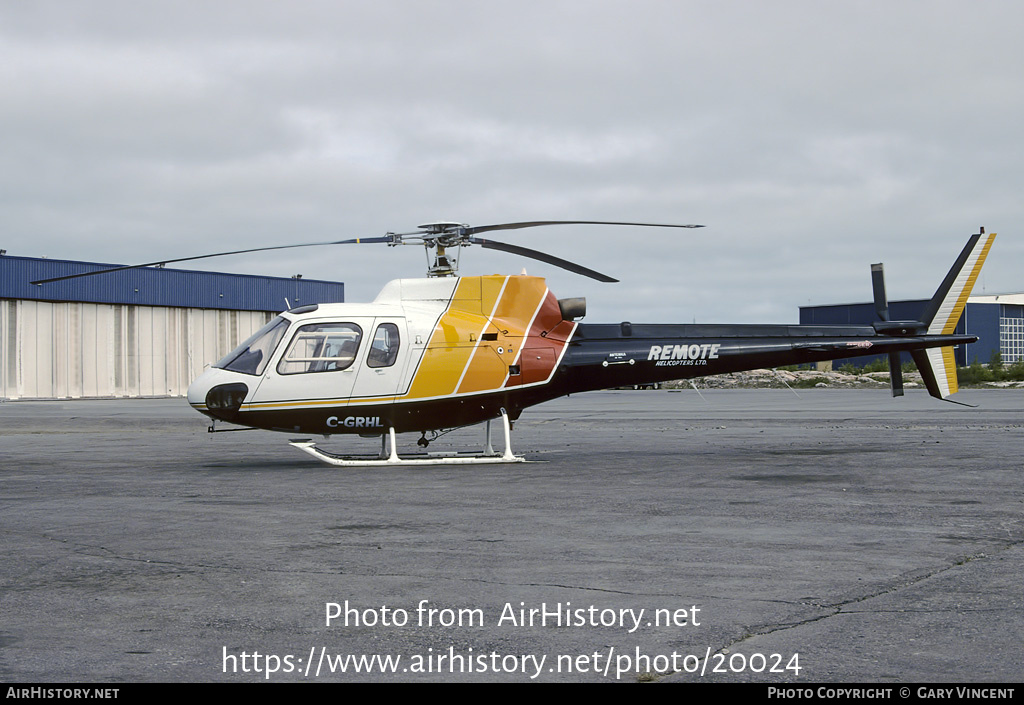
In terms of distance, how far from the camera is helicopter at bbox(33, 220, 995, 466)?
15.1 meters

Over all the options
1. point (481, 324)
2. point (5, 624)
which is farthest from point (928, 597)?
point (481, 324)

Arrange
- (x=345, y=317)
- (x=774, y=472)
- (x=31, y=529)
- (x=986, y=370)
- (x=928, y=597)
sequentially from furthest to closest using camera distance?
(x=986, y=370), (x=345, y=317), (x=774, y=472), (x=31, y=529), (x=928, y=597)

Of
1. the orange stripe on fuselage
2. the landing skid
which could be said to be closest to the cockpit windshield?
the landing skid

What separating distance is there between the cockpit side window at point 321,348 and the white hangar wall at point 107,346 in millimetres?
47344

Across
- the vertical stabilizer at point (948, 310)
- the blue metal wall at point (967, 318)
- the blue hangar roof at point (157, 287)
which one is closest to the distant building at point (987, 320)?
the blue metal wall at point (967, 318)

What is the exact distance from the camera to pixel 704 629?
527 centimetres

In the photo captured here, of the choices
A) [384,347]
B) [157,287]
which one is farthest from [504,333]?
[157,287]

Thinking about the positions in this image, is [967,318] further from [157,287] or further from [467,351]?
[467,351]

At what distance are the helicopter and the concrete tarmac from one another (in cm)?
112

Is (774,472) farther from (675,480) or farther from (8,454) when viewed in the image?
(8,454)

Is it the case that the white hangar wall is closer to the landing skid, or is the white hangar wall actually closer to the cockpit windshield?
the cockpit windshield

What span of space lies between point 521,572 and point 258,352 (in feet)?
30.9
